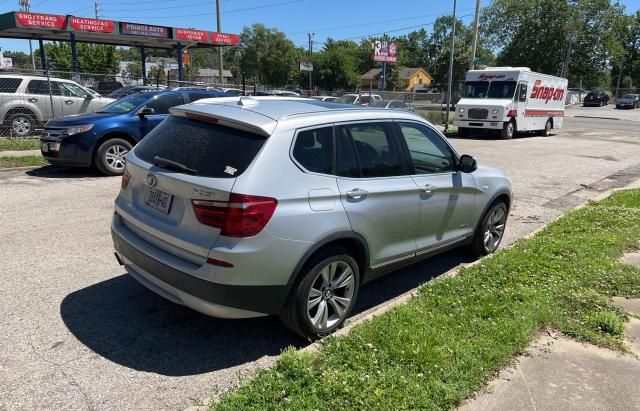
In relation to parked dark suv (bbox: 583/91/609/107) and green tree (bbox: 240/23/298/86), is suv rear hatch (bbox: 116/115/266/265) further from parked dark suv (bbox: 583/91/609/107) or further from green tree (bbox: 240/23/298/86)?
green tree (bbox: 240/23/298/86)

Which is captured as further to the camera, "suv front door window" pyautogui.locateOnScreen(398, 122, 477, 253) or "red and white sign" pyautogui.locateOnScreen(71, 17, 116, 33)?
"red and white sign" pyautogui.locateOnScreen(71, 17, 116, 33)

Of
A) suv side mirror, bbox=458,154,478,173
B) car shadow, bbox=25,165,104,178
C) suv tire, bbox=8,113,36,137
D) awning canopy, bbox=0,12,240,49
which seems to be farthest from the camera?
awning canopy, bbox=0,12,240,49

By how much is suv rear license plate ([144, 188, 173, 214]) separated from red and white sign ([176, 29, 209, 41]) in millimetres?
24710

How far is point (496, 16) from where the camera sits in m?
73.1

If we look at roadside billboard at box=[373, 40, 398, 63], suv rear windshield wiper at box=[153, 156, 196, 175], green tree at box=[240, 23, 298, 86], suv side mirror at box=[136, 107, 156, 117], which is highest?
green tree at box=[240, 23, 298, 86]

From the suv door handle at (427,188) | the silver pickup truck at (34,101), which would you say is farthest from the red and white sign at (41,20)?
the suv door handle at (427,188)

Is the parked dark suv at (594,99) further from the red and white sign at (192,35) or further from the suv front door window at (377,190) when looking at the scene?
the suv front door window at (377,190)

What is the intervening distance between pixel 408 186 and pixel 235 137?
1.61 m

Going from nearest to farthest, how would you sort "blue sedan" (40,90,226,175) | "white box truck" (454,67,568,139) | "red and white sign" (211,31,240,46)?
1. "blue sedan" (40,90,226,175)
2. "white box truck" (454,67,568,139)
3. "red and white sign" (211,31,240,46)

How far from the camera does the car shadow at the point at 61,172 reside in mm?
9617

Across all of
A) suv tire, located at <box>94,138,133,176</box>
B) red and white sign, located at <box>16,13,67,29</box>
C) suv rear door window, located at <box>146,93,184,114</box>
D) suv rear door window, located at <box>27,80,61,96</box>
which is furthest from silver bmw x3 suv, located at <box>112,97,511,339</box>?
red and white sign, located at <box>16,13,67,29</box>

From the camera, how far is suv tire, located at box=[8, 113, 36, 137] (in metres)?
13.7

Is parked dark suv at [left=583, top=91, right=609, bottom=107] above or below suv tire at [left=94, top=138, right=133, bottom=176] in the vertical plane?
above

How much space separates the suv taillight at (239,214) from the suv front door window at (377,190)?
0.69 metres
